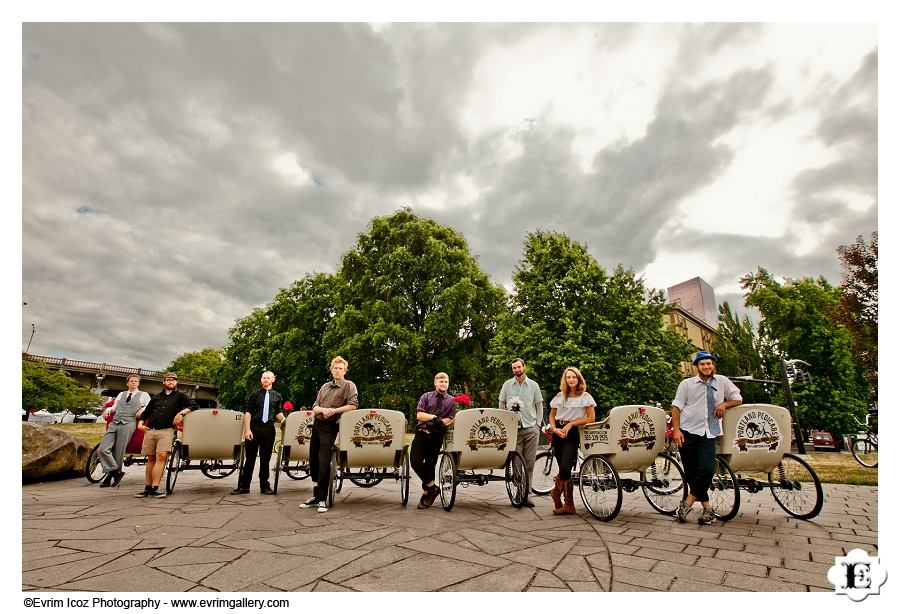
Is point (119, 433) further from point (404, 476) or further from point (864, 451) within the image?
point (864, 451)

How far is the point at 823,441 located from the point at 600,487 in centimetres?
2895

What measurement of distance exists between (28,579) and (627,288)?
72.7 feet

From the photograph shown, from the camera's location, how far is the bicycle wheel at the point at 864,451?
46.9ft

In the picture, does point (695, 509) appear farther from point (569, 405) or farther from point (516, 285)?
point (516, 285)

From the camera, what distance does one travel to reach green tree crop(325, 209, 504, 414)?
2311 centimetres

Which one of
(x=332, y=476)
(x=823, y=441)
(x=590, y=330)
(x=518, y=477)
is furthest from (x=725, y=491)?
(x=823, y=441)

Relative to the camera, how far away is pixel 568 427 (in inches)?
234

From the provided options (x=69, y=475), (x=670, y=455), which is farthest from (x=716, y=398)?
(x=69, y=475)

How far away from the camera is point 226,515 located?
5.45 meters

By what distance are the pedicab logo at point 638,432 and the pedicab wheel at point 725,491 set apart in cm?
75

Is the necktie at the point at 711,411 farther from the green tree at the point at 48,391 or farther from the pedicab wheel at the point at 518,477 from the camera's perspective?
the green tree at the point at 48,391

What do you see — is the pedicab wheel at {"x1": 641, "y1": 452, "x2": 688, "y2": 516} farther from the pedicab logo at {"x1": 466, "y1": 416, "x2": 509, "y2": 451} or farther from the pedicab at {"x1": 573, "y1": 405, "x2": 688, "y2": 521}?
the pedicab logo at {"x1": 466, "y1": 416, "x2": 509, "y2": 451}

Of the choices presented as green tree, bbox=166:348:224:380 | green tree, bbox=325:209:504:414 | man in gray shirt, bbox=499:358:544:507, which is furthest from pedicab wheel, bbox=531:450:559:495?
green tree, bbox=166:348:224:380

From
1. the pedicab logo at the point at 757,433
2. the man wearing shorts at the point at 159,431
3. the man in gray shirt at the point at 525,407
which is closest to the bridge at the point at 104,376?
the man wearing shorts at the point at 159,431
